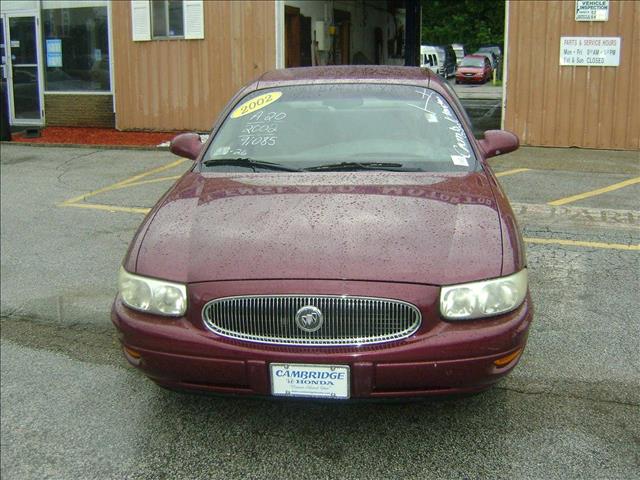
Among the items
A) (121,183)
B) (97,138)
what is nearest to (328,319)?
(121,183)

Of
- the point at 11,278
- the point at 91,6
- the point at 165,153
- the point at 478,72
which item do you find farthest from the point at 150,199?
the point at 478,72

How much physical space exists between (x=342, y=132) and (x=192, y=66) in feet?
33.9

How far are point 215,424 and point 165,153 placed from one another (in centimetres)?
972

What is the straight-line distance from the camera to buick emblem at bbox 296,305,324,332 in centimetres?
294

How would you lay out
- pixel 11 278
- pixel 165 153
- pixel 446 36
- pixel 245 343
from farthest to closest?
pixel 446 36
pixel 165 153
pixel 11 278
pixel 245 343

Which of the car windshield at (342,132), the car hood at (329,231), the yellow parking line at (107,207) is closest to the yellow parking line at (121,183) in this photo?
the yellow parking line at (107,207)

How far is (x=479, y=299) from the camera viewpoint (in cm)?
299

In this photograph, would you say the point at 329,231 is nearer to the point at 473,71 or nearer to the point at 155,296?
the point at 155,296

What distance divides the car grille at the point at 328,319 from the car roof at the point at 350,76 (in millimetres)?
2156

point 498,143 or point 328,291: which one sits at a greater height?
point 498,143

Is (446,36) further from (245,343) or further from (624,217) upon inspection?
(245,343)

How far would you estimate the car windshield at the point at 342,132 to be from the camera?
414 centimetres

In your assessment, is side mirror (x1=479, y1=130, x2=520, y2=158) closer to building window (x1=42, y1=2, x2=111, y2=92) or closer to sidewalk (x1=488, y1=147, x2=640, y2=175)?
sidewalk (x1=488, y1=147, x2=640, y2=175)

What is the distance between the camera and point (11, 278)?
5906 millimetres
